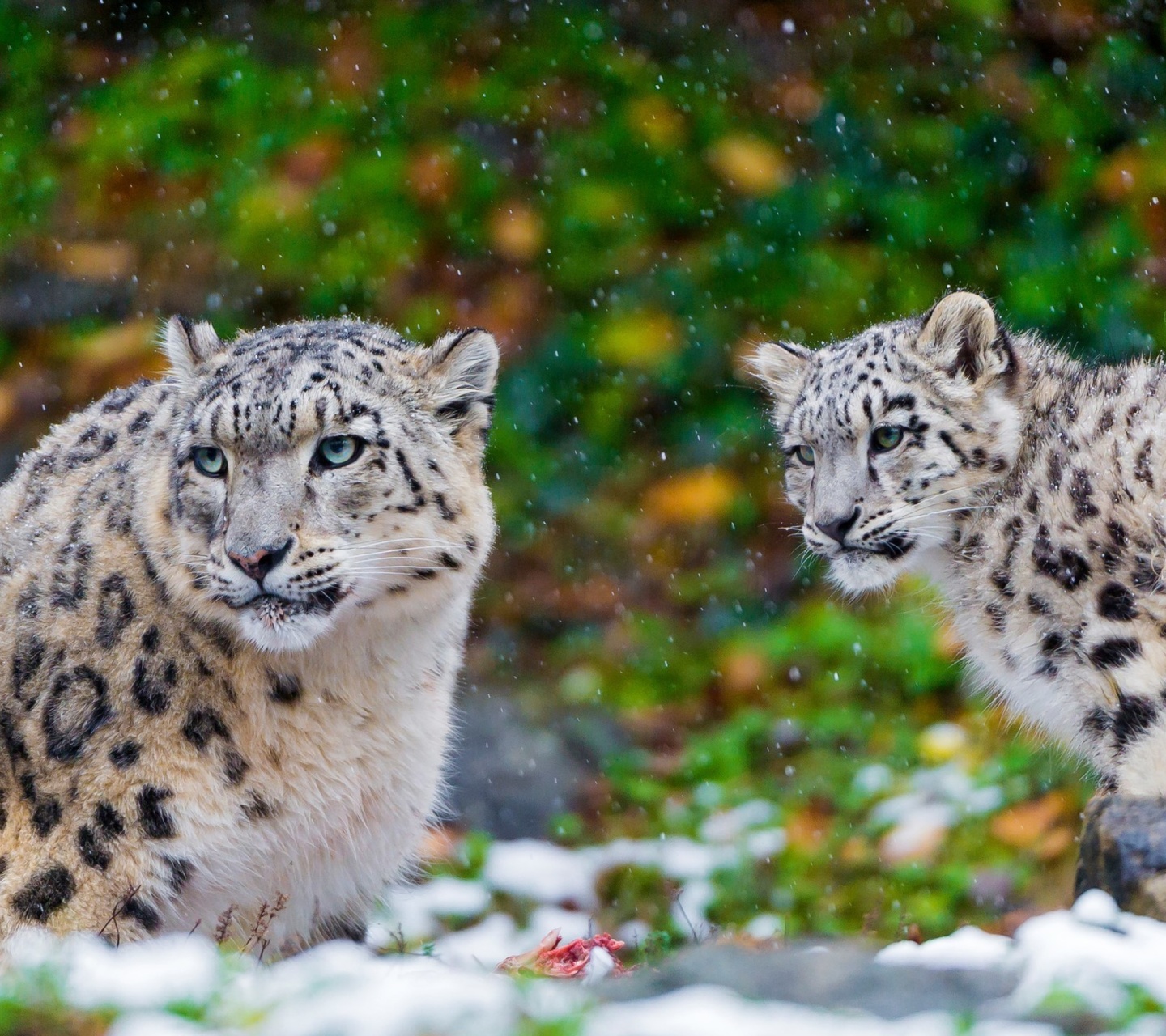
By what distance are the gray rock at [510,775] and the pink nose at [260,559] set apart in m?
3.41

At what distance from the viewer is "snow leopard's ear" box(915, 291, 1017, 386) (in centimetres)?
523

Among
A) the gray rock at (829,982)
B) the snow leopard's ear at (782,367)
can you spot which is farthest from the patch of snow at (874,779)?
the gray rock at (829,982)

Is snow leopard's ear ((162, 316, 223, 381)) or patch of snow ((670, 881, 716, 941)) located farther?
patch of snow ((670, 881, 716, 941))

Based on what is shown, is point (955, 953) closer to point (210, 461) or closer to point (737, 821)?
point (210, 461)

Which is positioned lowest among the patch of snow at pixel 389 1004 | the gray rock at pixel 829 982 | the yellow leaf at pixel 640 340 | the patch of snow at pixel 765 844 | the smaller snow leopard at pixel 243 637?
the patch of snow at pixel 765 844

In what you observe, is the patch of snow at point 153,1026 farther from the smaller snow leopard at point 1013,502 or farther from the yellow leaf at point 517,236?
the yellow leaf at point 517,236

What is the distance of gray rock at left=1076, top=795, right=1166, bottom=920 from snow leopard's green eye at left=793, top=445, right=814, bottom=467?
1935 millimetres

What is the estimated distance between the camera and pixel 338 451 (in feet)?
14.9

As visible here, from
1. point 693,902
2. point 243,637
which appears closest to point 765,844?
point 693,902

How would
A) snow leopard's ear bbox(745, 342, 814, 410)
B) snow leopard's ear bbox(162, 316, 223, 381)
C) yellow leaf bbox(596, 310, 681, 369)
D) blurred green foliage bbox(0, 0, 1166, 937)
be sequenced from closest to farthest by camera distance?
snow leopard's ear bbox(162, 316, 223, 381) → snow leopard's ear bbox(745, 342, 814, 410) → blurred green foliage bbox(0, 0, 1166, 937) → yellow leaf bbox(596, 310, 681, 369)

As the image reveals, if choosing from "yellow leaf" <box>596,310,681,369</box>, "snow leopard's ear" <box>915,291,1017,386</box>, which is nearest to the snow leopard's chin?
"snow leopard's ear" <box>915,291,1017,386</box>

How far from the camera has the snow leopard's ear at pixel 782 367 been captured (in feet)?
19.1

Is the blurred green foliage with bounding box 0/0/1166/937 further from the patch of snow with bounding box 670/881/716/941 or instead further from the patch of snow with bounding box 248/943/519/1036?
the patch of snow with bounding box 248/943/519/1036

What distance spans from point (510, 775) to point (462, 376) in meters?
3.37
